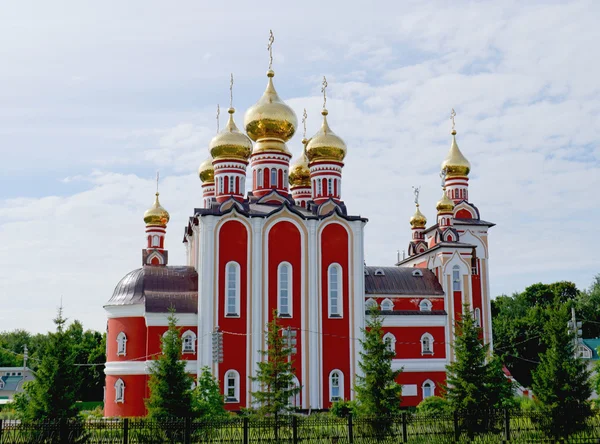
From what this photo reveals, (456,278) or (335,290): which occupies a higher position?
(456,278)

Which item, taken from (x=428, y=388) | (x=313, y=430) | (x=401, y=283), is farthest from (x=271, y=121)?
(x=313, y=430)

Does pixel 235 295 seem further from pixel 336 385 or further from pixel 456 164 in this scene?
pixel 456 164

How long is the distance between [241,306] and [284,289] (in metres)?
2.02

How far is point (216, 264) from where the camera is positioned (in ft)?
97.6

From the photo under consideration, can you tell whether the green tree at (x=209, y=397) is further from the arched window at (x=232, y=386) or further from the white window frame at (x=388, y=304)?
the white window frame at (x=388, y=304)

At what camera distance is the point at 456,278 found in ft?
118

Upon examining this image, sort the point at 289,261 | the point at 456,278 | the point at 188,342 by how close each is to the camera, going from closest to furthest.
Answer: the point at 188,342 < the point at 289,261 < the point at 456,278

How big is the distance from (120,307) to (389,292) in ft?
41.4

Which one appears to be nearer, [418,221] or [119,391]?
[119,391]

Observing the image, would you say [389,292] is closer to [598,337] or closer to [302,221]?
[302,221]

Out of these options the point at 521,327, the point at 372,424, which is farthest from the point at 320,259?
the point at 521,327

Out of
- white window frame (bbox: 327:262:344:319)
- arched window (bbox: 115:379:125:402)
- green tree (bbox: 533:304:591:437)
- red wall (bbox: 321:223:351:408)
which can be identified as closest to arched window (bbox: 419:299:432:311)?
red wall (bbox: 321:223:351:408)

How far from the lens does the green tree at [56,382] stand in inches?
727

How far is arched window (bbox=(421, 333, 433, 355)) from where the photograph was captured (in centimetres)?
3397
